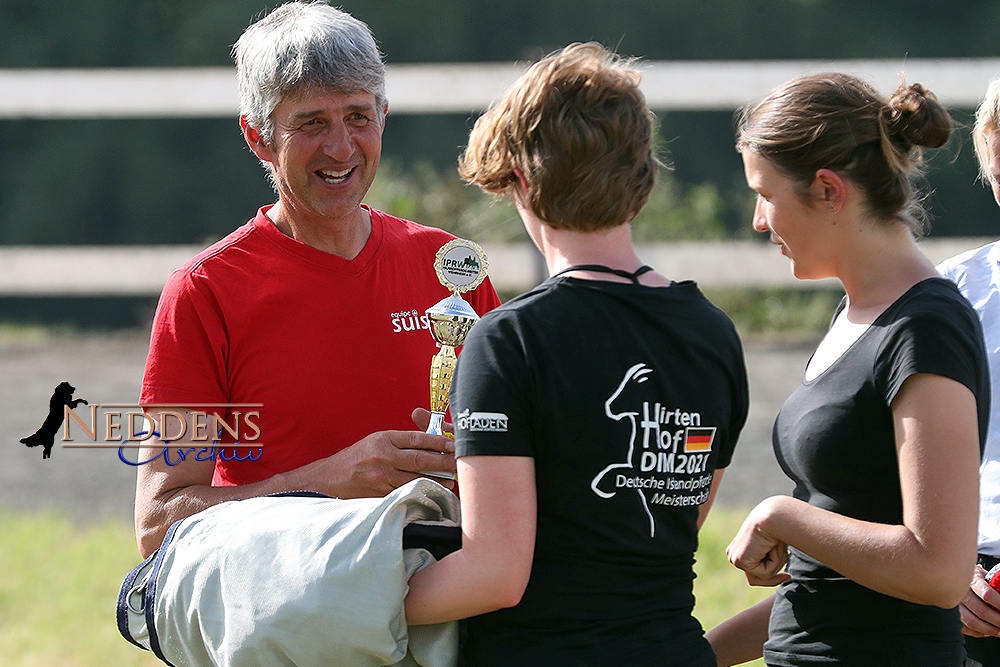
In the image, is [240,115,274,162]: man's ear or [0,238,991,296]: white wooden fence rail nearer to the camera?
[240,115,274,162]: man's ear

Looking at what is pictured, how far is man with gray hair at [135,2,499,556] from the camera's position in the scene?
182 cm

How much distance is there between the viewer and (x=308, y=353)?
1918mm

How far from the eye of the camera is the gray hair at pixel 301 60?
191 cm

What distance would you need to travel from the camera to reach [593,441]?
53.9 inches

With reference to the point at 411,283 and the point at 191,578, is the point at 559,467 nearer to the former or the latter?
the point at 191,578

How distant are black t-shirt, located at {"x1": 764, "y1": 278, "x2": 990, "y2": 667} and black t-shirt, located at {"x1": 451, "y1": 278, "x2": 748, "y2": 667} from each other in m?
0.25

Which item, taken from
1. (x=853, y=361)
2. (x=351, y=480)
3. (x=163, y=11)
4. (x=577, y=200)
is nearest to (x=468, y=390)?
(x=577, y=200)

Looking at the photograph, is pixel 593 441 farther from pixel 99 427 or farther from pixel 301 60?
pixel 99 427

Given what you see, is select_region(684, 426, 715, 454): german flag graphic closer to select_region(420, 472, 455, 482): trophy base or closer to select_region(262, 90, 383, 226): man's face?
select_region(420, 472, 455, 482): trophy base

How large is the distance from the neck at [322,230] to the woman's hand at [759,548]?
36.7 inches

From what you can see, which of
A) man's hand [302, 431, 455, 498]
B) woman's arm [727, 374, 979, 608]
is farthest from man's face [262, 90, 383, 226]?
woman's arm [727, 374, 979, 608]

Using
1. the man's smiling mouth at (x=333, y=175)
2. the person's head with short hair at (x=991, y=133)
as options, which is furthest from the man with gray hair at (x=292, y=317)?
the person's head with short hair at (x=991, y=133)

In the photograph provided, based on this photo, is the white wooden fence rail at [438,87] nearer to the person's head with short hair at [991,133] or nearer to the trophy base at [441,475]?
the person's head with short hair at [991,133]

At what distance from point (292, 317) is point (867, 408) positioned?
1.03 m
